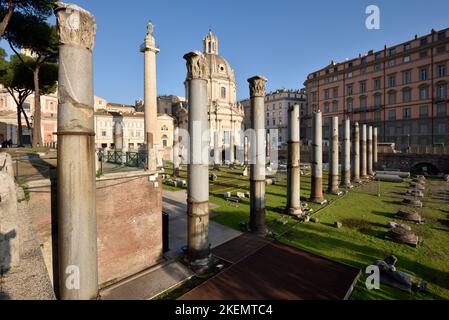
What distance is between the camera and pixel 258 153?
39.7ft

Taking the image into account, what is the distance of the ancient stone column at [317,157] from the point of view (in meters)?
17.8

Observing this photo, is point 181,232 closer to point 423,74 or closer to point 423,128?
point 423,128

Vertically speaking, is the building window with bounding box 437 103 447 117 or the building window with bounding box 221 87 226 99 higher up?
the building window with bounding box 221 87 226 99

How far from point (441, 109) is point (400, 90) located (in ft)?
25.1

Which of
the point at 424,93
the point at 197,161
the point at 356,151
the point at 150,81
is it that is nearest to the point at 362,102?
the point at 424,93

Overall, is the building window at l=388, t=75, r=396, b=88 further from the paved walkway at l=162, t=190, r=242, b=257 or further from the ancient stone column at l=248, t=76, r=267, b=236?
the paved walkway at l=162, t=190, r=242, b=257

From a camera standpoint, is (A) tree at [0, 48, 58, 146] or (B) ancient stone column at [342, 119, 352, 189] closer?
(B) ancient stone column at [342, 119, 352, 189]

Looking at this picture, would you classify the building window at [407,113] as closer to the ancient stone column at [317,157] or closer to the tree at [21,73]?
the ancient stone column at [317,157]

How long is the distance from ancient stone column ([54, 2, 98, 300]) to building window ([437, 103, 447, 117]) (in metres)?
54.4

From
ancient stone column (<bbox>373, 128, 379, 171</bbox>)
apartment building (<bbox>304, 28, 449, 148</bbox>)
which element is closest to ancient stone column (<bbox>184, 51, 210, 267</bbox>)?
ancient stone column (<bbox>373, 128, 379, 171</bbox>)

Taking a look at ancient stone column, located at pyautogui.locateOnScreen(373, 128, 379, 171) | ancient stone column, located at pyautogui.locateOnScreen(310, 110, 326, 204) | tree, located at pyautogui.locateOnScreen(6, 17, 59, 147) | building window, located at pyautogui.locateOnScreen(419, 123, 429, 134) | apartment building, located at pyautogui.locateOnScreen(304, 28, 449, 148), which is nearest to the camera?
ancient stone column, located at pyautogui.locateOnScreen(310, 110, 326, 204)

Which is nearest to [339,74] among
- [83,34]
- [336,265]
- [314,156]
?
[314,156]

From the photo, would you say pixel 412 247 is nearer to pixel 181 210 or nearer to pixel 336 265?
pixel 336 265

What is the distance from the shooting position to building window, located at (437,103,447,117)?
41062 millimetres
